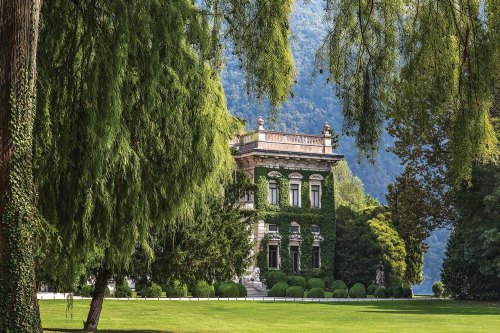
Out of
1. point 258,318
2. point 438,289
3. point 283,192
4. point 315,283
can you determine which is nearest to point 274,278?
point 315,283

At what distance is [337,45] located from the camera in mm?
9180

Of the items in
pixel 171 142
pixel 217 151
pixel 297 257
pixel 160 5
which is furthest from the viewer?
pixel 297 257

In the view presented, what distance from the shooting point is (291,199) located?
61750mm

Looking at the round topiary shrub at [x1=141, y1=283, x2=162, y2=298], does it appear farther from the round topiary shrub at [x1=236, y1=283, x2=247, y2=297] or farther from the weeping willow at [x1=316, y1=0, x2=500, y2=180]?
the weeping willow at [x1=316, y1=0, x2=500, y2=180]

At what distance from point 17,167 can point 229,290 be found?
4216 cm

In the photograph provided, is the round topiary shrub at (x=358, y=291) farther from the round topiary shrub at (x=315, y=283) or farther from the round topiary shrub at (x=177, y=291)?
the round topiary shrub at (x=177, y=291)

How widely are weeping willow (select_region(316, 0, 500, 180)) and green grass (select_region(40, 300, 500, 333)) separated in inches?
607

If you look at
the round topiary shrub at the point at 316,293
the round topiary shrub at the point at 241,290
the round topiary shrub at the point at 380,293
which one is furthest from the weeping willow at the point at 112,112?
the round topiary shrub at the point at 380,293

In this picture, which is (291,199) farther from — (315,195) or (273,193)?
(315,195)

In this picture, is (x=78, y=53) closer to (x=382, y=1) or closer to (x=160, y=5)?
(x=160, y=5)

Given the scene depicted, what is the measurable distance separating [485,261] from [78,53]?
3680 centimetres

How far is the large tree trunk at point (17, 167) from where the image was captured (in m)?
8.09

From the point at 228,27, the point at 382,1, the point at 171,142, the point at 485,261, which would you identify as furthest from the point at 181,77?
the point at 485,261

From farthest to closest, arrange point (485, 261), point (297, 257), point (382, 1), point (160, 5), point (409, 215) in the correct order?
point (297, 257) < point (409, 215) < point (485, 261) < point (160, 5) < point (382, 1)
